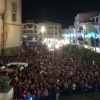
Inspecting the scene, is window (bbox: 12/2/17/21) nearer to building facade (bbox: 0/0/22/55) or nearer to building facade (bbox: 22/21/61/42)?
building facade (bbox: 0/0/22/55)

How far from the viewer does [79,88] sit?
56.7 ft

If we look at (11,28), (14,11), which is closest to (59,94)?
(11,28)

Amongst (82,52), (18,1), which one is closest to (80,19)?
(18,1)

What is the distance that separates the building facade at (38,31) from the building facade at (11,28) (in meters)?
43.2

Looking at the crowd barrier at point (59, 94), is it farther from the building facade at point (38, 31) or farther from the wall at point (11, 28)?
the building facade at point (38, 31)

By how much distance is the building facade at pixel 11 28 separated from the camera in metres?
35.4

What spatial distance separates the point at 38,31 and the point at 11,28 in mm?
53625

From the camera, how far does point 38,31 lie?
299 feet

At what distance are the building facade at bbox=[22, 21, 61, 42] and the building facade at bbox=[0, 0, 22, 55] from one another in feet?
142

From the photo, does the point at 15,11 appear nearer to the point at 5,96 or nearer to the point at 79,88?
the point at 79,88

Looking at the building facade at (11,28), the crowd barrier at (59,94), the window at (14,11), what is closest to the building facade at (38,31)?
the building facade at (11,28)

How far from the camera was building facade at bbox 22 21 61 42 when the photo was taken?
87.4 meters

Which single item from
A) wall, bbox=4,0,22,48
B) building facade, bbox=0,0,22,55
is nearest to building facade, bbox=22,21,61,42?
wall, bbox=4,0,22,48

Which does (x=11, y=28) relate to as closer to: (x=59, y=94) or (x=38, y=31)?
(x=59, y=94)
